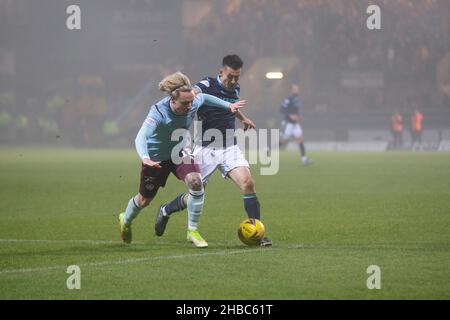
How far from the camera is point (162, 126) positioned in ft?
35.1

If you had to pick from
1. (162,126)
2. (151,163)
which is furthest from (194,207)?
(151,163)

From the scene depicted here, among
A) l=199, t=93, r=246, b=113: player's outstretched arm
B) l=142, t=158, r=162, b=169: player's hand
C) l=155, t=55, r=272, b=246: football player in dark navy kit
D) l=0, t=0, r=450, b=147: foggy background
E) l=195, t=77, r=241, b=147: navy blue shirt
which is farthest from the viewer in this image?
l=0, t=0, r=450, b=147: foggy background

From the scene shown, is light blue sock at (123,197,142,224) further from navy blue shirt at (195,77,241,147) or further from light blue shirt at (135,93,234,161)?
navy blue shirt at (195,77,241,147)

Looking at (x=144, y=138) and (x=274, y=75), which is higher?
(x=144, y=138)

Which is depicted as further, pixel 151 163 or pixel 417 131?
→ pixel 417 131

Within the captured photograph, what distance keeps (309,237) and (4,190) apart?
10.00m

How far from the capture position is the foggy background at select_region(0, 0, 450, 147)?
163 feet

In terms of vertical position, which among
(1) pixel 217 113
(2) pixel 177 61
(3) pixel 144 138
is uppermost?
(1) pixel 217 113

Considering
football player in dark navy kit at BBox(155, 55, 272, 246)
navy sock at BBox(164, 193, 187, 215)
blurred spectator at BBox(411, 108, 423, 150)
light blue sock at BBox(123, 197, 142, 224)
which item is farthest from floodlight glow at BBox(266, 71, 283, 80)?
light blue sock at BBox(123, 197, 142, 224)

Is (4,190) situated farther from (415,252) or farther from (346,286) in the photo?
(346,286)

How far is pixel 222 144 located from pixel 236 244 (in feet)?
4.22

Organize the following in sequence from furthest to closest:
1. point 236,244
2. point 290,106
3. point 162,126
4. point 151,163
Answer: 1. point 290,106
2. point 236,244
3. point 162,126
4. point 151,163

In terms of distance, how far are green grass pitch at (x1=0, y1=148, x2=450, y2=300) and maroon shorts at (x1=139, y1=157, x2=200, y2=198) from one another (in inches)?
24.3

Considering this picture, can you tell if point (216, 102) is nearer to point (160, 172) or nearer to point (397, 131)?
point (160, 172)
